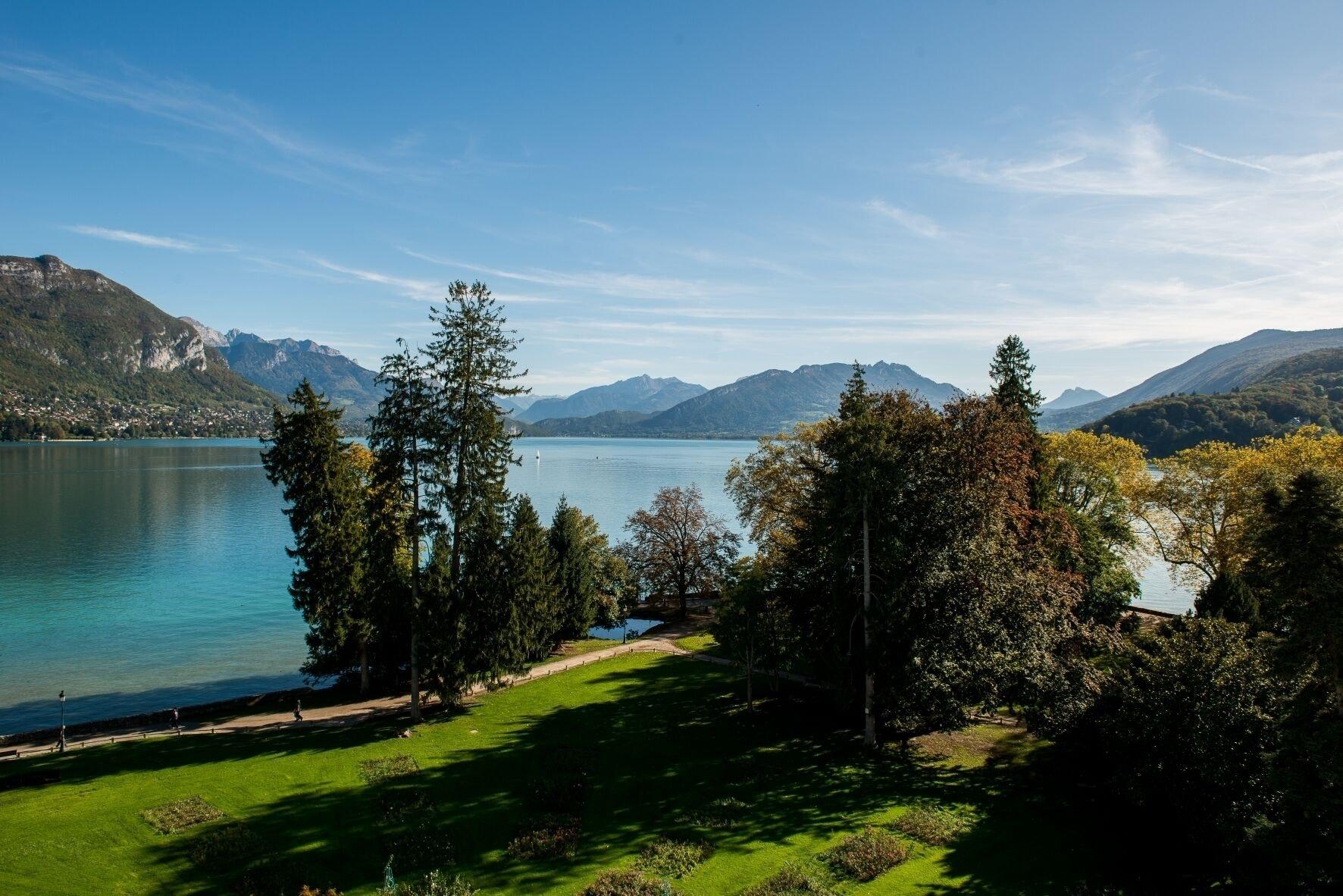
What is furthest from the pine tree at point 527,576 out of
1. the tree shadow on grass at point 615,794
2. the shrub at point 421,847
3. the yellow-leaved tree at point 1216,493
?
the yellow-leaved tree at point 1216,493

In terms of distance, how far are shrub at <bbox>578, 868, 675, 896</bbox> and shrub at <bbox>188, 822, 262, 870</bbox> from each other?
8043mm

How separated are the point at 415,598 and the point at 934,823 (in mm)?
19017

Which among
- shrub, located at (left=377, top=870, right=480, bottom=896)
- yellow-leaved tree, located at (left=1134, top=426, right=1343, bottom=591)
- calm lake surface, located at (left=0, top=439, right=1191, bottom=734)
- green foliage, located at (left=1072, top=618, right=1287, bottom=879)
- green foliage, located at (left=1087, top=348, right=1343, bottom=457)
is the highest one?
green foliage, located at (left=1087, top=348, right=1343, bottom=457)

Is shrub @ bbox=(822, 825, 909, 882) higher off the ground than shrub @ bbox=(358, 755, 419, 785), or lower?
higher

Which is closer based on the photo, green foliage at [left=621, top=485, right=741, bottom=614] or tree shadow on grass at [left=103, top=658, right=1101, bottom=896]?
tree shadow on grass at [left=103, top=658, right=1101, bottom=896]

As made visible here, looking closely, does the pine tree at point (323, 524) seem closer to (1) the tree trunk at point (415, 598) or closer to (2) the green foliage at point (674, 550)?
(1) the tree trunk at point (415, 598)

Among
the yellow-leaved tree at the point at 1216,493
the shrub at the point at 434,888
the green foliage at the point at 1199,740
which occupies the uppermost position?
the yellow-leaved tree at the point at 1216,493

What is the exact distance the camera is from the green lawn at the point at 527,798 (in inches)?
617

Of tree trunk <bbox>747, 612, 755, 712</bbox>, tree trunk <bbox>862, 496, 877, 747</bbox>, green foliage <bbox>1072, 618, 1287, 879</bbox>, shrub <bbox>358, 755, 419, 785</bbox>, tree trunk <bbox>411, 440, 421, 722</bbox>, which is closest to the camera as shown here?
green foliage <bbox>1072, 618, 1287, 879</bbox>

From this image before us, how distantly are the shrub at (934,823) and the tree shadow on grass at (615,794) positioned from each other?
1.38ft

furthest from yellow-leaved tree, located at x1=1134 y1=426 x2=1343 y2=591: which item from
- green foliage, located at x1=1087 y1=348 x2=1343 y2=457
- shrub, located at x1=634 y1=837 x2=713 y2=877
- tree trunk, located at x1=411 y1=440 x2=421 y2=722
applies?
green foliage, located at x1=1087 y1=348 x2=1343 y2=457

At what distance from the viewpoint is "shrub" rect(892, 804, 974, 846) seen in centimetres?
1736

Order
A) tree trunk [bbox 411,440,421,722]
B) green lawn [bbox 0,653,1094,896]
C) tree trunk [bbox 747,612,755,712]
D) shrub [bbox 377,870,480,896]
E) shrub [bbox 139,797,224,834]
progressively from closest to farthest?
shrub [bbox 377,870,480,896], green lawn [bbox 0,653,1094,896], shrub [bbox 139,797,224,834], tree trunk [bbox 411,440,421,722], tree trunk [bbox 747,612,755,712]

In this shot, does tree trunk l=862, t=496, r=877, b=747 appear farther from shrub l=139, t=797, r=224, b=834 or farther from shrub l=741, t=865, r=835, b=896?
shrub l=139, t=797, r=224, b=834
